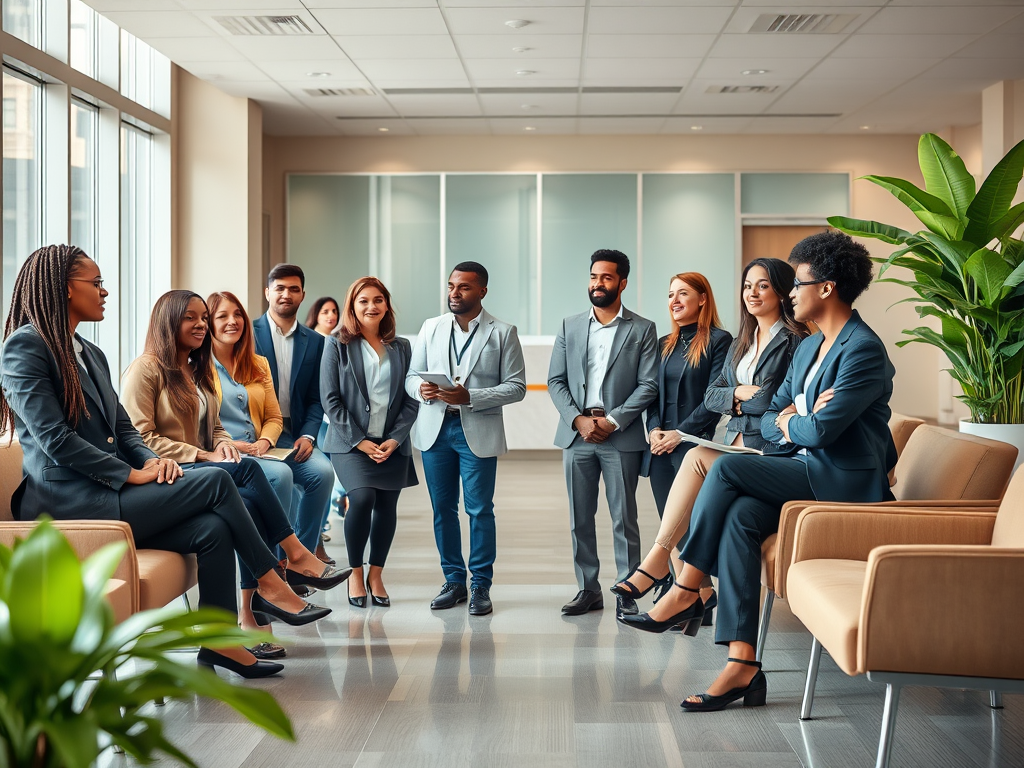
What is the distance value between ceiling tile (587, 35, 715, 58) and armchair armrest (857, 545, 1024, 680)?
220 inches

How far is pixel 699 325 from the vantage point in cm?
428

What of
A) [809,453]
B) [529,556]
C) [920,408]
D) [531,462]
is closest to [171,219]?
[531,462]

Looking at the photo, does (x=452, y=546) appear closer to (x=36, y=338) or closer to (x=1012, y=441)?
(x=36, y=338)

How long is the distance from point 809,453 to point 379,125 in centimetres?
806

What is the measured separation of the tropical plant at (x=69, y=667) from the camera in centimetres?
117

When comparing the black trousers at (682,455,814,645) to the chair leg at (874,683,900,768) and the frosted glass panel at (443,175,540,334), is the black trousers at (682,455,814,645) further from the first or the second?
the frosted glass panel at (443,175,540,334)

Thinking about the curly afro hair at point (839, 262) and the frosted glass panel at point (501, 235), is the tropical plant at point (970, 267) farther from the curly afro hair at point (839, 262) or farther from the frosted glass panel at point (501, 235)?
the frosted glass panel at point (501, 235)

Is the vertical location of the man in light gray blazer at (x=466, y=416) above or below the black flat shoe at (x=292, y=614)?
above

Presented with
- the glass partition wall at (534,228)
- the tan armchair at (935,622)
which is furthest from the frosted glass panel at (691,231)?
the tan armchair at (935,622)

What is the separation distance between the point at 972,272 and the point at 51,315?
378cm

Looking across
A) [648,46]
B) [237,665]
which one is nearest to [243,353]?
[237,665]

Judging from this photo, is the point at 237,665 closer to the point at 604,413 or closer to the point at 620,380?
the point at 604,413

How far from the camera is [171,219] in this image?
867cm

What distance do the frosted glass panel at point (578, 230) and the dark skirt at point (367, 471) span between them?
6701 mm
